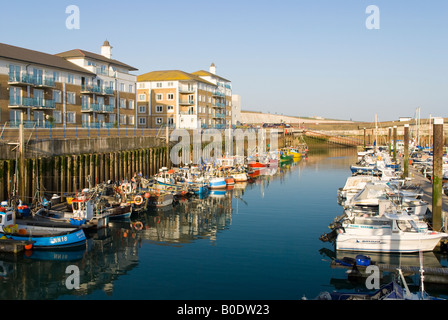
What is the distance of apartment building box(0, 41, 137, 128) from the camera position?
4678 centimetres

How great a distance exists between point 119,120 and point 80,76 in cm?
1061

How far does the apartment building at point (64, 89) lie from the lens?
4678 centimetres

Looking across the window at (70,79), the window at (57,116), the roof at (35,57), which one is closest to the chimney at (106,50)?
the roof at (35,57)

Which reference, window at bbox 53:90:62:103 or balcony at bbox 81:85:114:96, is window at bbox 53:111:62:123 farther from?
balcony at bbox 81:85:114:96

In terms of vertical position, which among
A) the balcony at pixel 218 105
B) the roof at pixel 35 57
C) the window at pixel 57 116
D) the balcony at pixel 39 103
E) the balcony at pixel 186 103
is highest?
the roof at pixel 35 57

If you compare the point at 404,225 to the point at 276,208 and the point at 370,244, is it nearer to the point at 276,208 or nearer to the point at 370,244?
the point at 370,244

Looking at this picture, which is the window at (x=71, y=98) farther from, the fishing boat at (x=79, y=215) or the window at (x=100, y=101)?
the fishing boat at (x=79, y=215)

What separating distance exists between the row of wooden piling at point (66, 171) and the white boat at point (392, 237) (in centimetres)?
2062

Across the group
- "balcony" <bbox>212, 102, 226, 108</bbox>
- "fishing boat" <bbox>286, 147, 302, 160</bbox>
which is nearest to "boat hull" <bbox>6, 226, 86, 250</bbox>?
"fishing boat" <bbox>286, 147, 302, 160</bbox>

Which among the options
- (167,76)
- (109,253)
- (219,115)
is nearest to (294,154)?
(219,115)

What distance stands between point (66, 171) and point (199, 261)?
19459 millimetres

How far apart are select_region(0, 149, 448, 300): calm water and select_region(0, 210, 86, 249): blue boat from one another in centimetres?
88

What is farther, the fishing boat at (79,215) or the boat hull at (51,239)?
the fishing boat at (79,215)

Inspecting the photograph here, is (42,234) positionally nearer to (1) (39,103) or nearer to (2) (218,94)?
(1) (39,103)
